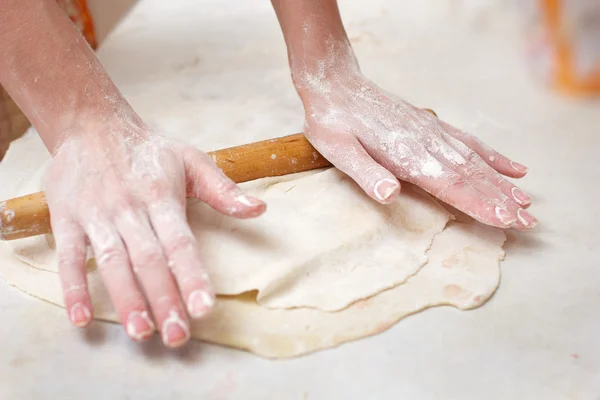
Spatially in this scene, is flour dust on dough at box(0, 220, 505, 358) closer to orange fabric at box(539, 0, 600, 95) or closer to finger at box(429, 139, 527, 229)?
A: finger at box(429, 139, 527, 229)

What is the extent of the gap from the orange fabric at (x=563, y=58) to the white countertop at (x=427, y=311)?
0.09 metres

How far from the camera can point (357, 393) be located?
29.1 inches

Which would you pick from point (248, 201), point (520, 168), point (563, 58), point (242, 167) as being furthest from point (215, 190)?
point (563, 58)

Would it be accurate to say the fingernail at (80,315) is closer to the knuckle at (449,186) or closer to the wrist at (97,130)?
the wrist at (97,130)

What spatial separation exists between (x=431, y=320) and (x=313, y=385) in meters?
0.20

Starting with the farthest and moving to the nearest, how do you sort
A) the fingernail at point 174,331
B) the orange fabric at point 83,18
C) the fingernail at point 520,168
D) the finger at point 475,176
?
1. the orange fabric at point 83,18
2. the fingernail at point 520,168
3. the finger at point 475,176
4. the fingernail at point 174,331

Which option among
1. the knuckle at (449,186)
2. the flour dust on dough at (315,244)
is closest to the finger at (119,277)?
the flour dust on dough at (315,244)

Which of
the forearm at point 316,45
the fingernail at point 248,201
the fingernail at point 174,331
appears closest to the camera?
the fingernail at point 174,331

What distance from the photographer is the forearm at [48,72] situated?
Result: 0.93 metres

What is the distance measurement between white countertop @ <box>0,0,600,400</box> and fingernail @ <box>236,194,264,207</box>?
20cm

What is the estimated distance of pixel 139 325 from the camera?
2.42 ft

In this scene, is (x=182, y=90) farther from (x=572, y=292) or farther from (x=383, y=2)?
(x=572, y=292)

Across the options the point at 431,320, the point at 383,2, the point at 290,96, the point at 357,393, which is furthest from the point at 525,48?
the point at 357,393

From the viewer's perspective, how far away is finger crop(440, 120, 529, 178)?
1.06 metres
